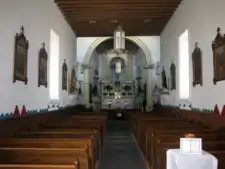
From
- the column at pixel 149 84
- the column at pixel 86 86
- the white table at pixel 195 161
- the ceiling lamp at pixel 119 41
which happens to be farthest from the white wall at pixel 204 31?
the column at pixel 86 86

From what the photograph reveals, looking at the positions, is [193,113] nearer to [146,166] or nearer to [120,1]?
[146,166]

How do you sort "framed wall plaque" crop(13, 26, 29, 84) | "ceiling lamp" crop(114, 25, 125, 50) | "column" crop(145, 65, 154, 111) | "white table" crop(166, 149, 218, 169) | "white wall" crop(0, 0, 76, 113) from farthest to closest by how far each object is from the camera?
1. "column" crop(145, 65, 154, 111)
2. "ceiling lamp" crop(114, 25, 125, 50)
3. "framed wall plaque" crop(13, 26, 29, 84)
4. "white wall" crop(0, 0, 76, 113)
5. "white table" crop(166, 149, 218, 169)

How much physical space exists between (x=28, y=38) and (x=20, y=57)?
29.9 inches

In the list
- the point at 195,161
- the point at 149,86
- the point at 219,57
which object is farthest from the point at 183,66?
the point at 195,161

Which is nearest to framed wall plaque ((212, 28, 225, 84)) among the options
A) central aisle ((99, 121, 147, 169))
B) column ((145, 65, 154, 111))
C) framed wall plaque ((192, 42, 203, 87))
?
framed wall plaque ((192, 42, 203, 87))

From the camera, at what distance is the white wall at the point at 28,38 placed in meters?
5.08

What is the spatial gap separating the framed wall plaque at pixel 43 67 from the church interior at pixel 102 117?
2cm

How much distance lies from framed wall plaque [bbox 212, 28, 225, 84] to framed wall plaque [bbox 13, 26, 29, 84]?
141 inches

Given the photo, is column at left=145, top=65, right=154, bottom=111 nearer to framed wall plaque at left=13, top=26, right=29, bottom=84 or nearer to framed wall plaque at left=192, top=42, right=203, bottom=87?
framed wall plaque at left=192, top=42, right=203, bottom=87

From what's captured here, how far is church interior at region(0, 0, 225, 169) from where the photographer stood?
Answer: 3.40m

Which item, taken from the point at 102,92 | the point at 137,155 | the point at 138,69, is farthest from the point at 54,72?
the point at 138,69

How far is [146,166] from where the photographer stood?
18.5 feet

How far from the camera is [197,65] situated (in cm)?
725

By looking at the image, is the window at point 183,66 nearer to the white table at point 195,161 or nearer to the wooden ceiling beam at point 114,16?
the wooden ceiling beam at point 114,16
